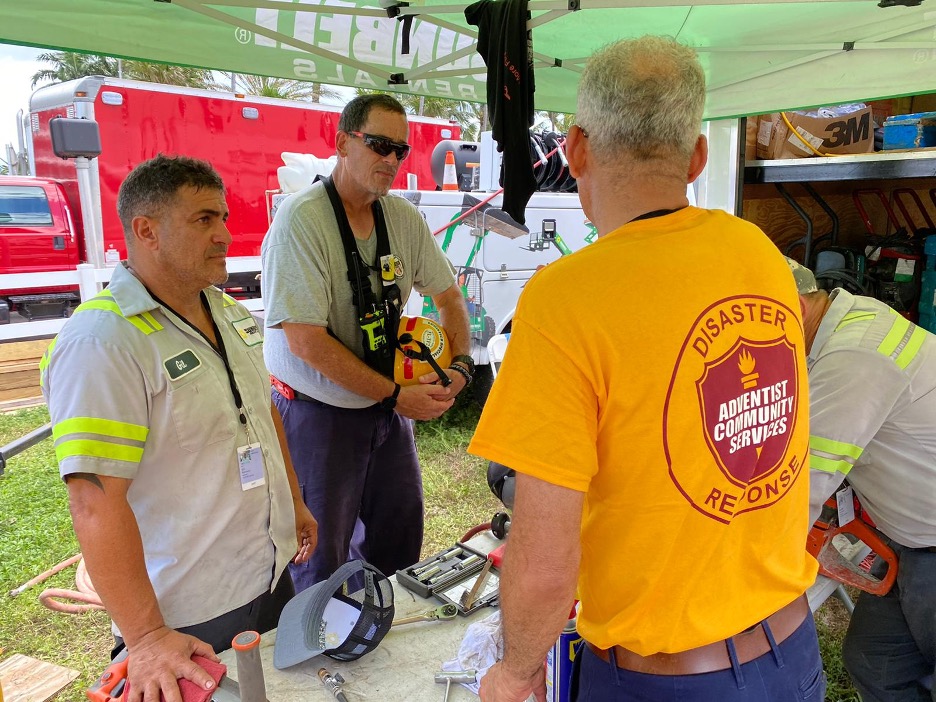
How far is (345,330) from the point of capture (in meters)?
2.61

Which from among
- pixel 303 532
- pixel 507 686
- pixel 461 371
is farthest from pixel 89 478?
pixel 461 371

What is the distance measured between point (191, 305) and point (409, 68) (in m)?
1.89

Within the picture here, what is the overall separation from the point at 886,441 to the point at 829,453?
0.88 feet

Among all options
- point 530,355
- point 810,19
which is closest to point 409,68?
point 810,19

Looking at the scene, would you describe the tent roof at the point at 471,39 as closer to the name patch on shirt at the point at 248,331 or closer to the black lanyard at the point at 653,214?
the name patch on shirt at the point at 248,331

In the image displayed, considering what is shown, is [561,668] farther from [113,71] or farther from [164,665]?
[113,71]

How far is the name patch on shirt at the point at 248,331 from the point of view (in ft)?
6.79

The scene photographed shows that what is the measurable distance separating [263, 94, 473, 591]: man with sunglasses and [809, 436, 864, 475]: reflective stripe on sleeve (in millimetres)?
1381

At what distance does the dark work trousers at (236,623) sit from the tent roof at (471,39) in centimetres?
196

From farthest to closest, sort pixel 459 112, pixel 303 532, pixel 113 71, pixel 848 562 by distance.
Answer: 1. pixel 459 112
2. pixel 113 71
3. pixel 303 532
4. pixel 848 562

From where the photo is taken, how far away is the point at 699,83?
1151 millimetres

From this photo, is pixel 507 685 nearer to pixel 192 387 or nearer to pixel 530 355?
pixel 530 355

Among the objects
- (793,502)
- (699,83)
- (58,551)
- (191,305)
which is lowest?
(58,551)

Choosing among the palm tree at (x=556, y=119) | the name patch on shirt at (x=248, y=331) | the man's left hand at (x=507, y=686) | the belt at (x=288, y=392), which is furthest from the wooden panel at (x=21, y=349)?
the man's left hand at (x=507, y=686)
